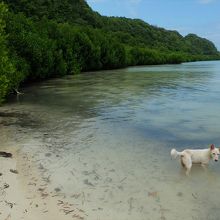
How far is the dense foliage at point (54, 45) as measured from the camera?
2606 cm

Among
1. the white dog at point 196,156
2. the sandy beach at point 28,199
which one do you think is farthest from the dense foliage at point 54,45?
the white dog at point 196,156

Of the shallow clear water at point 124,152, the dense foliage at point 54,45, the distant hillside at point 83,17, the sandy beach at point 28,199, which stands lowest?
the shallow clear water at point 124,152

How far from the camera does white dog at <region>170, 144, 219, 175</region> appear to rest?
954cm

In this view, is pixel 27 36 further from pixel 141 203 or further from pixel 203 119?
pixel 141 203

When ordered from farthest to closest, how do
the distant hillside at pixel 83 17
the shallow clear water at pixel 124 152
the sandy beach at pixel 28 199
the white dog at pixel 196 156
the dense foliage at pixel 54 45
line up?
the distant hillside at pixel 83 17 < the dense foliage at pixel 54 45 < the white dog at pixel 196 156 < the shallow clear water at pixel 124 152 < the sandy beach at pixel 28 199

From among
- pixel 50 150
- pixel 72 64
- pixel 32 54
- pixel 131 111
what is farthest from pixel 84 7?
pixel 50 150

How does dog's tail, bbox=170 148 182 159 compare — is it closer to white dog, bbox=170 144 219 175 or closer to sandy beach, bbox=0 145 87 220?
white dog, bbox=170 144 219 175

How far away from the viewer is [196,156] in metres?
9.75

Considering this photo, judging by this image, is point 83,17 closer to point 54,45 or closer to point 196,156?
point 54,45

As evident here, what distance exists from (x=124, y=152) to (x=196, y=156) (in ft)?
7.16

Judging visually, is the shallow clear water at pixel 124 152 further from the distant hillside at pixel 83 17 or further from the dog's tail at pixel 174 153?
the distant hillside at pixel 83 17

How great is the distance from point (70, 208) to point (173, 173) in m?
2.94

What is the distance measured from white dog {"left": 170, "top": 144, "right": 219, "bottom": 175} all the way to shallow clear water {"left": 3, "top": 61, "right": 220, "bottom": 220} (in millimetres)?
203

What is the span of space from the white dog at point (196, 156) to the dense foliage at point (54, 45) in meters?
10.4
